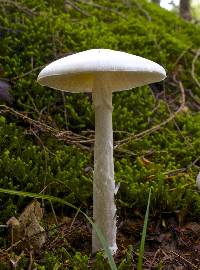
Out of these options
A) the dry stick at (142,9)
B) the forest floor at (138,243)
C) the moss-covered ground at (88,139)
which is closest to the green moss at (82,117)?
the moss-covered ground at (88,139)

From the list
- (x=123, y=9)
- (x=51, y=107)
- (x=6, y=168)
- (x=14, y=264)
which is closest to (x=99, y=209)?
(x=14, y=264)

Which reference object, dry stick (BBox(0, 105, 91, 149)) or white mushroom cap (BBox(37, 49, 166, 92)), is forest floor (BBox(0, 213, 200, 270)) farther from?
white mushroom cap (BBox(37, 49, 166, 92))

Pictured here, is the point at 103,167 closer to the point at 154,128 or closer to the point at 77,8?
the point at 154,128

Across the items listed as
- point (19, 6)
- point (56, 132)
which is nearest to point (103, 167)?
point (56, 132)

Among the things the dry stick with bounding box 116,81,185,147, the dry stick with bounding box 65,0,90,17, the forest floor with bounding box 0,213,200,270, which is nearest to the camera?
the forest floor with bounding box 0,213,200,270

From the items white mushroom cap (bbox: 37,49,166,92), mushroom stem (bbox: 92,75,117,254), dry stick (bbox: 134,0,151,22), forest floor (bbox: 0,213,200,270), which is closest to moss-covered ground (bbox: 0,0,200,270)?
forest floor (bbox: 0,213,200,270)

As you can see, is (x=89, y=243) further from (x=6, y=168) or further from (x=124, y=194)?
(x=6, y=168)
